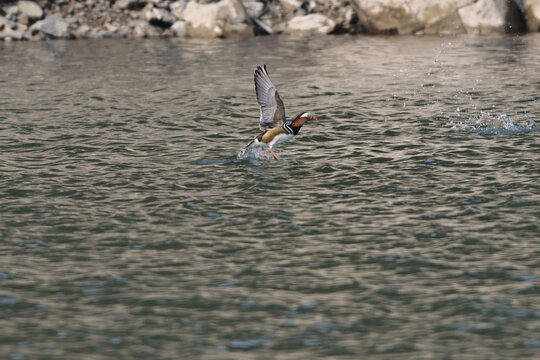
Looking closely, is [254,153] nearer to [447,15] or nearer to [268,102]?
[268,102]

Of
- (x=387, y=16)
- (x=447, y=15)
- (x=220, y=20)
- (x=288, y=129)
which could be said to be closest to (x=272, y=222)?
(x=288, y=129)

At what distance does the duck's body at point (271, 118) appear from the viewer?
52.7 ft

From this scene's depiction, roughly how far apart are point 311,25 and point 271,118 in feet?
67.3

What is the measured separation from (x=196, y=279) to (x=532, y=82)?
51.7ft

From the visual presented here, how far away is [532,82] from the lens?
23.2 m

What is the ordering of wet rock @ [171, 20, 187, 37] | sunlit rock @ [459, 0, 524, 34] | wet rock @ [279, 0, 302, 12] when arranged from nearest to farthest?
sunlit rock @ [459, 0, 524, 34], wet rock @ [171, 20, 187, 37], wet rock @ [279, 0, 302, 12]

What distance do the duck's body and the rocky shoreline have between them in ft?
61.8

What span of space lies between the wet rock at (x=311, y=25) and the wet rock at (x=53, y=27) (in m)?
9.33

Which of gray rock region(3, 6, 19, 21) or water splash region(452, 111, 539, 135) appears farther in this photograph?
gray rock region(3, 6, 19, 21)

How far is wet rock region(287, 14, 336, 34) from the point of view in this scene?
117 ft

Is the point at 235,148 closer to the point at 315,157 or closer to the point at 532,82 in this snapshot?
the point at 315,157

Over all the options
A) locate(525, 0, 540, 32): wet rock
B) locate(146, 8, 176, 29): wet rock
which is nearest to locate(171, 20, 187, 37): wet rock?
locate(146, 8, 176, 29): wet rock

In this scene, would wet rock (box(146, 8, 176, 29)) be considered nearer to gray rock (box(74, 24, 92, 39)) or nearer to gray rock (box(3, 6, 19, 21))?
gray rock (box(74, 24, 92, 39))

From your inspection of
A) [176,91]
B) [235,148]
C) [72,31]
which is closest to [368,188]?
[235,148]
